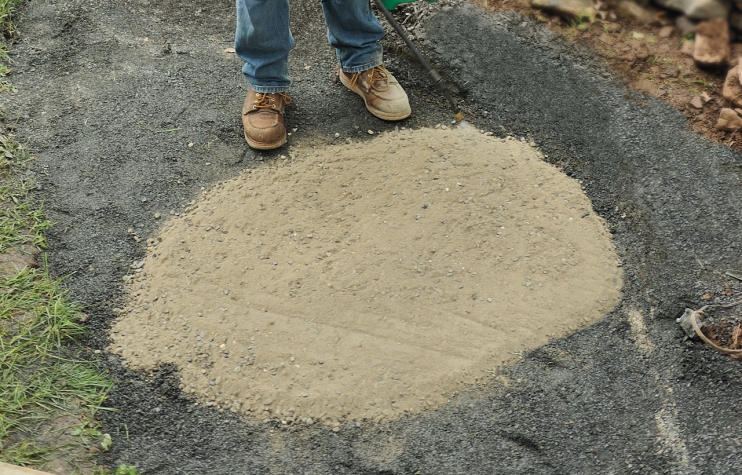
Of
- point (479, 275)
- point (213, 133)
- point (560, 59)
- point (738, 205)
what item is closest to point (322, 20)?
point (213, 133)

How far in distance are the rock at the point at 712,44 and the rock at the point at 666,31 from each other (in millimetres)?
125

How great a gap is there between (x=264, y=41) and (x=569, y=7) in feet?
5.26

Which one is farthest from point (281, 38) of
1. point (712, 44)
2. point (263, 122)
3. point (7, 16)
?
point (712, 44)

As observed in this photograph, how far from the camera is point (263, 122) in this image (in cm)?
265

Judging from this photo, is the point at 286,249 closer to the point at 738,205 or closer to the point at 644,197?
the point at 644,197

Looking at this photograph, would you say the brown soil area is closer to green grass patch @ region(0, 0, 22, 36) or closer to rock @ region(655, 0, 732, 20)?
rock @ region(655, 0, 732, 20)

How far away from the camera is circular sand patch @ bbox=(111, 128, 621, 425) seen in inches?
78.8

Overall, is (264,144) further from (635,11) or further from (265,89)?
(635,11)

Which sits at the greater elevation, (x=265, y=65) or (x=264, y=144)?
(x=265, y=65)

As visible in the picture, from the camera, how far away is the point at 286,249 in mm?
2287

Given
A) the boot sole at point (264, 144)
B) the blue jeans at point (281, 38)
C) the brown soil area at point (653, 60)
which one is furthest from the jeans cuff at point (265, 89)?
the brown soil area at point (653, 60)

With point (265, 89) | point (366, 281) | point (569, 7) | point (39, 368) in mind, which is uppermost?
point (569, 7)

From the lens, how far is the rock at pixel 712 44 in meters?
2.85

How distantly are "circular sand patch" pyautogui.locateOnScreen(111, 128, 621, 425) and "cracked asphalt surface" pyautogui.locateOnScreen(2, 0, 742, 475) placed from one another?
8 centimetres
